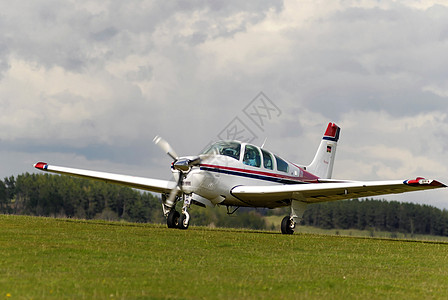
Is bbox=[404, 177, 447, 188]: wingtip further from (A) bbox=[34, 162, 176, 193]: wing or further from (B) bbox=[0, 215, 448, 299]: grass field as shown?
(A) bbox=[34, 162, 176, 193]: wing

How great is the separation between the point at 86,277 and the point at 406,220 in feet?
213

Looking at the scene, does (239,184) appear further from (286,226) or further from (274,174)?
(286,226)

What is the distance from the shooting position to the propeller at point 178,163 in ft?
69.5

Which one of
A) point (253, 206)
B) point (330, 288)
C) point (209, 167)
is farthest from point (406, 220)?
point (330, 288)

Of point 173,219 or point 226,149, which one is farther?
point 226,149

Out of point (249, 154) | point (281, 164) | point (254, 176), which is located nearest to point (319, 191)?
point (254, 176)

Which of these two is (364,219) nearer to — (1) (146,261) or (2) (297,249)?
(2) (297,249)

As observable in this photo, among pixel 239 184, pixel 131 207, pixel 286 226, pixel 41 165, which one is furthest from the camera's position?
pixel 131 207

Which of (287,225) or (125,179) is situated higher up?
(125,179)

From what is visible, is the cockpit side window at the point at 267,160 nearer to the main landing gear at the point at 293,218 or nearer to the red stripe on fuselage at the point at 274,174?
the red stripe on fuselage at the point at 274,174

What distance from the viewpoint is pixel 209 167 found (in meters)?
22.1

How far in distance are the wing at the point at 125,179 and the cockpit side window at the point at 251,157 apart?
10.4 ft

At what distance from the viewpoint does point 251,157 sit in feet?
78.7

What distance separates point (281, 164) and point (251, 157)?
7.59ft
